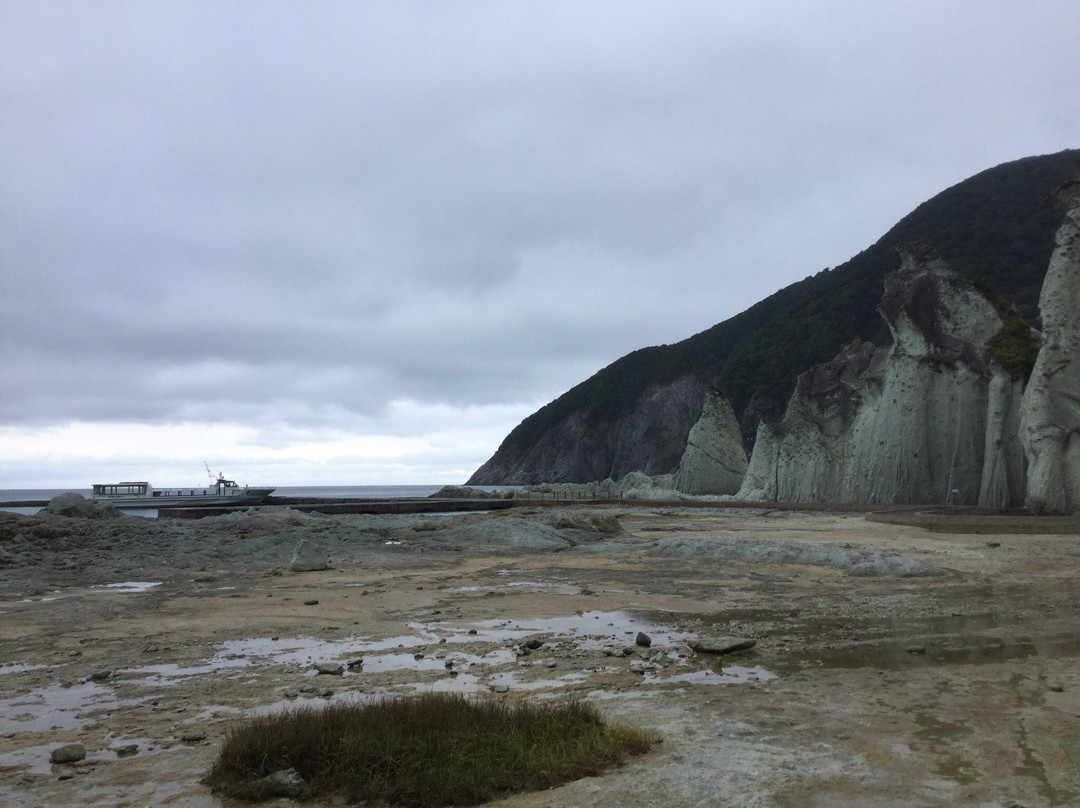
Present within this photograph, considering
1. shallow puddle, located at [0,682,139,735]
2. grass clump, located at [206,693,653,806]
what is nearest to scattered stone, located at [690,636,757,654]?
grass clump, located at [206,693,653,806]

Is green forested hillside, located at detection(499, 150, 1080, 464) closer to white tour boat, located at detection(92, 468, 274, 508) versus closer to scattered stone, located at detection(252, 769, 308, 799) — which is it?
white tour boat, located at detection(92, 468, 274, 508)

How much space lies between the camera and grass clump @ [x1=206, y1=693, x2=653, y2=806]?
17.2 feet

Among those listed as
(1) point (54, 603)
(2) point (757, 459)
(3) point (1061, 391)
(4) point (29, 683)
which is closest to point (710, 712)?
(4) point (29, 683)

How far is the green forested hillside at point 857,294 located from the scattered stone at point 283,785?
8084cm

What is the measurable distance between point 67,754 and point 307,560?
45.1ft

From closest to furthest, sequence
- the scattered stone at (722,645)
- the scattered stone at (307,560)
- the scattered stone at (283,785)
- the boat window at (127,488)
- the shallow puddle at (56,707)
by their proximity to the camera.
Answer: the scattered stone at (283,785)
the shallow puddle at (56,707)
the scattered stone at (722,645)
the scattered stone at (307,560)
the boat window at (127,488)

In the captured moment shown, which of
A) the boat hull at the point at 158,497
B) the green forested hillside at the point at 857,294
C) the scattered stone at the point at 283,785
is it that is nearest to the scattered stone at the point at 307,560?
the scattered stone at the point at 283,785

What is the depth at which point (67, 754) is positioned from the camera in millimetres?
5953

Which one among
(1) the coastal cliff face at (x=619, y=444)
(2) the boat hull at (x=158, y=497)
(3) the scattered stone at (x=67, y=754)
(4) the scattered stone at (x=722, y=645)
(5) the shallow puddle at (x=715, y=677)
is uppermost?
(1) the coastal cliff face at (x=619, y=444)

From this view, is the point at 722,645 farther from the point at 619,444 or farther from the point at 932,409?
the point at 619,444

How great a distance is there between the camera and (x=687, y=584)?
52.1ft

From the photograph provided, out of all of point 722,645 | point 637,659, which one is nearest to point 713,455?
point 722,645

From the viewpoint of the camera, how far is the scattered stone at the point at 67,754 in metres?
5.91

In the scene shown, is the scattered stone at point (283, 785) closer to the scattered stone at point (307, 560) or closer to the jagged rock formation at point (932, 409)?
the scattered stone at point (307, 560)
